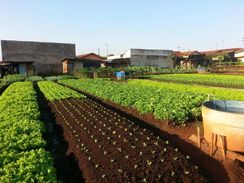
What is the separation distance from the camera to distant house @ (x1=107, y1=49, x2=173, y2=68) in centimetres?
5942

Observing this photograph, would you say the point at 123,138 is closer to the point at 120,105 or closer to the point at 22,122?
the point at 22,122

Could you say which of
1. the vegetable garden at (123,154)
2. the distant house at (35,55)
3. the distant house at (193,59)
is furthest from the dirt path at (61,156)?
the distant house at (193,59)

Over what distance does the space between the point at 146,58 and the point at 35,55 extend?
78.0 ft

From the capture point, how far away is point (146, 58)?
62219 millimetres

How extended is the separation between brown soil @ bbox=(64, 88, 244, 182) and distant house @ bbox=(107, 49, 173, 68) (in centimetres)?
4552

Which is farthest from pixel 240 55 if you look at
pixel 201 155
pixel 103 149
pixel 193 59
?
pixel 103 149

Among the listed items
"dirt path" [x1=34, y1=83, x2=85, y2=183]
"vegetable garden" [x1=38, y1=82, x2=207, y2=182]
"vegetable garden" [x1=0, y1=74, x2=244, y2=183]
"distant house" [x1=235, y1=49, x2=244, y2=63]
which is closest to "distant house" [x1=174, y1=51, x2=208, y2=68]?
"distant house" [x1=235, y1=49, x2=244, y2=63]

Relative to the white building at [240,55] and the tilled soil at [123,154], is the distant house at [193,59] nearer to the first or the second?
the white building at [240,55]

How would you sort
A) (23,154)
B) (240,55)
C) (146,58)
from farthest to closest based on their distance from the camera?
(240,55)
(146,58)
(23,154)

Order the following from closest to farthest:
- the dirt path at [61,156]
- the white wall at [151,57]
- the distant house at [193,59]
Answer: the dirt path at [61,156], the white wall at [151,57], the distant house at [193,59]

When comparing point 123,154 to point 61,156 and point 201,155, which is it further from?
point 201,155

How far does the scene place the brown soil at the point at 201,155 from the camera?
680cm

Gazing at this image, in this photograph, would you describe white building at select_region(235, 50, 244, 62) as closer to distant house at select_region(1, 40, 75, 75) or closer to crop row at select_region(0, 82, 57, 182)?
distant house at select_region(1, 40, 75, 75)

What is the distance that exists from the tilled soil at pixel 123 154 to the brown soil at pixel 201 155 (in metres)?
0.54
